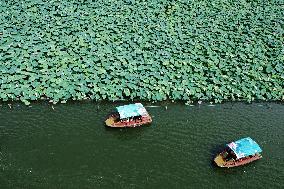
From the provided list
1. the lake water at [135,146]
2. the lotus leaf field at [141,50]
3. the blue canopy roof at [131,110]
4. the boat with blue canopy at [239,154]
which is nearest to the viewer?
the lake water at [135,146]

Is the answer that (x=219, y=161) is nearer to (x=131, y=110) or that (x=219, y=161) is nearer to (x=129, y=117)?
(x=129, y=117)

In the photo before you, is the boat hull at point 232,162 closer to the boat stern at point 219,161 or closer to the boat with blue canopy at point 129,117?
the boat stern at point 219,161

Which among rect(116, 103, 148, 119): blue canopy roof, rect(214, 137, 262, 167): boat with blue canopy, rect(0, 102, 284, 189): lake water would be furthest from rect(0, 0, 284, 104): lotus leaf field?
rect(214, 137, 262, 167): boat with blue canopy

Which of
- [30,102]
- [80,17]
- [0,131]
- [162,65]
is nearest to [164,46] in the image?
[162,65]

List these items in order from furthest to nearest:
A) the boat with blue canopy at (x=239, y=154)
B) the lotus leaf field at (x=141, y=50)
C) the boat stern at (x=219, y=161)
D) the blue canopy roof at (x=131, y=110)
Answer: the lotus leaf field at (x=141, y=50), the blue canopy roof at (x=131, y=110), the boat with blue canopy at (x=239, y=154), the boat stern at (x=219, y=161)

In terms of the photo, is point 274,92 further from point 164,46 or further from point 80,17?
point 80,17

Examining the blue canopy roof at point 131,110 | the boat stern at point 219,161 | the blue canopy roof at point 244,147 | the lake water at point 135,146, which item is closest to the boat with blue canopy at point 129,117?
the blue canopy roof at point 131,110
